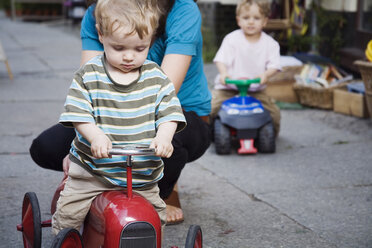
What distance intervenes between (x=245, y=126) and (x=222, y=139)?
0.72 ft

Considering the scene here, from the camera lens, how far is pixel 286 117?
6137 mm

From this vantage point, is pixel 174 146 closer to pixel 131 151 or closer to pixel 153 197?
pixel 153 197

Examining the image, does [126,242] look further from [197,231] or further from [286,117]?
[286,117]

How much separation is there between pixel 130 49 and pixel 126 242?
0.73 meters

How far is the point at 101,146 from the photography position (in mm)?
2135

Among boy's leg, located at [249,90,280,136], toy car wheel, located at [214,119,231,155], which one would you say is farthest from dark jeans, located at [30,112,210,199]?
boy's leg, located at [249,90,280,136]

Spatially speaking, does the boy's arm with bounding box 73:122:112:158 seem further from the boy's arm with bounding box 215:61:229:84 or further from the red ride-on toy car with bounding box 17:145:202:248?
the boy's arm with bounding box 215:61:229:84

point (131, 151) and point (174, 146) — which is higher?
point (131, 151)

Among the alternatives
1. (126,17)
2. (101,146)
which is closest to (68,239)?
(101,146)

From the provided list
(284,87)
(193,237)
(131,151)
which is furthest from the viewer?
(284,87)

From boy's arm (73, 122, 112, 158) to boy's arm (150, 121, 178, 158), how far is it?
0.56 feet

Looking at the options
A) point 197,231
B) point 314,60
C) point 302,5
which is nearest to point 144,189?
point 197,231

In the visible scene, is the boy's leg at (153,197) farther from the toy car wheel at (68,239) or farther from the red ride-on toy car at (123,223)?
the toy car wheel at (68,239)

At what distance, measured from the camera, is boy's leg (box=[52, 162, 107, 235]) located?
7.87 ft
